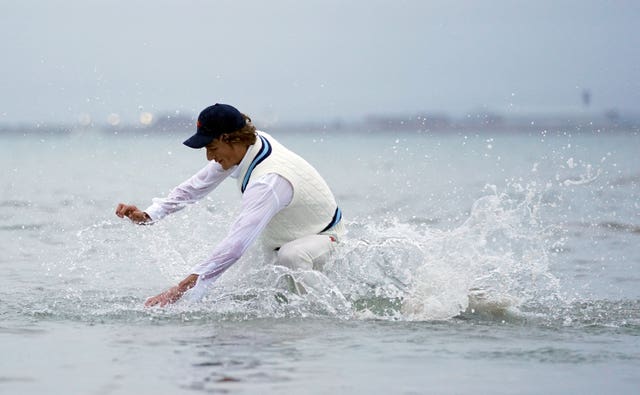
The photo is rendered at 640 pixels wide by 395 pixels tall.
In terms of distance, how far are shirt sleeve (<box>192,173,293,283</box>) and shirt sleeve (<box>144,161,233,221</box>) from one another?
77 cm

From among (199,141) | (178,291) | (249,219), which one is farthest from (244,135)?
(178,291)

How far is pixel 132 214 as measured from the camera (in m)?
8.63

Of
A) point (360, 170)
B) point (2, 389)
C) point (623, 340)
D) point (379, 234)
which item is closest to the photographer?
point (2, 389)

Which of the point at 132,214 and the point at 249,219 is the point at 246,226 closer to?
the point at 249,219

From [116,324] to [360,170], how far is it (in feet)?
91.5

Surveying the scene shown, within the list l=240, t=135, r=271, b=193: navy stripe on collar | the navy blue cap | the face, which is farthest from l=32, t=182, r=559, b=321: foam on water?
the navy blue cap

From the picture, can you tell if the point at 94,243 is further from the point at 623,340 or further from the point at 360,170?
the point at 360,170

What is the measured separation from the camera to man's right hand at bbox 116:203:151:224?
8.51 m

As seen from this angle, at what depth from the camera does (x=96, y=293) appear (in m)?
10.0

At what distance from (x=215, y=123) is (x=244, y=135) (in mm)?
257

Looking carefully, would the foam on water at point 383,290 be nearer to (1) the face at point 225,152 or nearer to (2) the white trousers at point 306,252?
(2) the white trousers at point 306,252

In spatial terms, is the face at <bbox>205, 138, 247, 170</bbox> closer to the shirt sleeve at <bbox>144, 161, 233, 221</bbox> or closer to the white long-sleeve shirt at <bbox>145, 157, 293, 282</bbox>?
the white long-sleeve shirt at <bbox>145, 157, 293, 282</bbox>

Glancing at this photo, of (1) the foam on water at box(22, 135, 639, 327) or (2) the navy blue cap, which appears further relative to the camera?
(1) the foam on water at box(22, 135, 639, 327)

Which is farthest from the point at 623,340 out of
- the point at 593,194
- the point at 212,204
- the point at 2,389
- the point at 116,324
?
the point at 593,194
